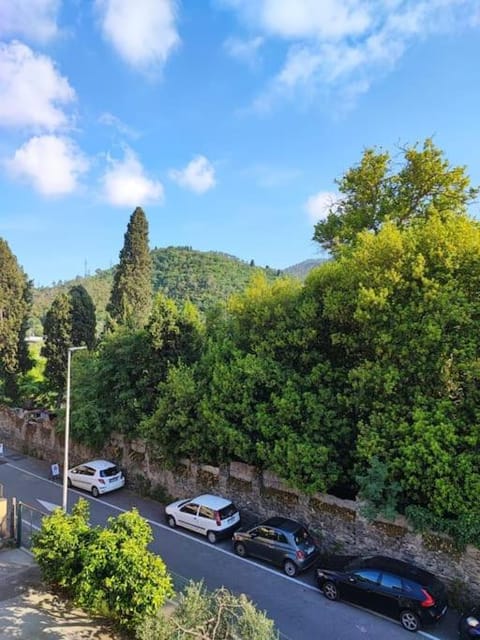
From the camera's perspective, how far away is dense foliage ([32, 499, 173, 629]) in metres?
9.67

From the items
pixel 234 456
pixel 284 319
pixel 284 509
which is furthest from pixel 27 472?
pixel 284 319

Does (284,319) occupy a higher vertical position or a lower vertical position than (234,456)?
higher

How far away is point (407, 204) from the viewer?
21000 millimetres

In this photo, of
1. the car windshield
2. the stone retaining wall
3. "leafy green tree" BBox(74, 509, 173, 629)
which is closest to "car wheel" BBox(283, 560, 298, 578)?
the car windshield

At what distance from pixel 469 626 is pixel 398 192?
672 inches

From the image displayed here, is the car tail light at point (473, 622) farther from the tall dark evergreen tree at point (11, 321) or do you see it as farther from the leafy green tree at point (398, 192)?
A: the tall dark evergreen tree at point (11, 321)

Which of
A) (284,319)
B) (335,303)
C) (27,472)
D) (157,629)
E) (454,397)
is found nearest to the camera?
(157,629)

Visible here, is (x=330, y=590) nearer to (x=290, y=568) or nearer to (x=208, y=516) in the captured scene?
(x=290, y=568)

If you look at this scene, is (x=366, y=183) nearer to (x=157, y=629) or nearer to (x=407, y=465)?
(x=407, y=465)

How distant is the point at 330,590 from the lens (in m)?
12.2

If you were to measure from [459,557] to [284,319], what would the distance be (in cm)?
915

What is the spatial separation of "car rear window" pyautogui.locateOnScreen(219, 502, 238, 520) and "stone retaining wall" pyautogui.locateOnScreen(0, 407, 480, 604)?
1033mm

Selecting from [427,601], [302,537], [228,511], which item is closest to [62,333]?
[228,511]

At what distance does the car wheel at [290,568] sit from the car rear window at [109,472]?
9.85 meters
